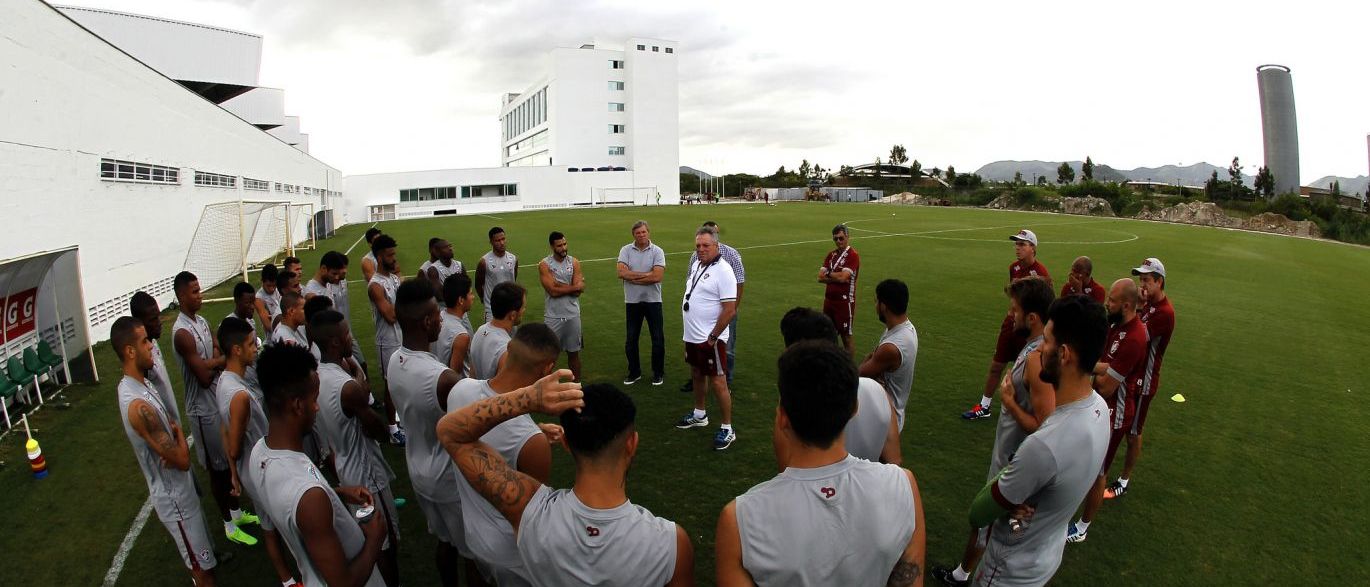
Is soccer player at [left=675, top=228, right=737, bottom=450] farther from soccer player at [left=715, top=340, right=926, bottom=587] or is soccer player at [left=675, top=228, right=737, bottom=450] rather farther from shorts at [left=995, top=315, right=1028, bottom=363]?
soccer player at [left=715, top=340, right=926, bottom=587]

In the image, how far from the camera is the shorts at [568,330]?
304 inches

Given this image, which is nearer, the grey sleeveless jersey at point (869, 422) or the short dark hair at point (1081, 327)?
the short dark hair at point (1081, 327)

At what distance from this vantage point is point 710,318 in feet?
21.0

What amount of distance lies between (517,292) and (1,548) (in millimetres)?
4211

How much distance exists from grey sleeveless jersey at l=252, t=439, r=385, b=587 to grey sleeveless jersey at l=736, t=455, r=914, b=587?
74.4 inches

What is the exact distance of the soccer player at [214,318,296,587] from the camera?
3.93 meters

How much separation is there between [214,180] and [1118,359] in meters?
23.1

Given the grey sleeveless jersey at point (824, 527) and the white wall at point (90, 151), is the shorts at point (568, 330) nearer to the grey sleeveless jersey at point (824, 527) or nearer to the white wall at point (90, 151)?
the grey sleeveless jersey at point (824, 527)

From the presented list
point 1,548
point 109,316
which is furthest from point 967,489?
point 109,316

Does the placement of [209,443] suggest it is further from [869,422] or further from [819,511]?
[819,511]

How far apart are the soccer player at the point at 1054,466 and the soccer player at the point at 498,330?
3.24 meters

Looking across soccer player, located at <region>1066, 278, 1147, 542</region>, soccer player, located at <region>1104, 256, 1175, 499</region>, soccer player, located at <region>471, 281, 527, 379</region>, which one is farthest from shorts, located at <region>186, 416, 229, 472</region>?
soccer player, located at <region>1104, 256, 1175, 499</region>

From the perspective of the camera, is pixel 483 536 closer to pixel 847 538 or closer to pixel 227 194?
pixel 847 538

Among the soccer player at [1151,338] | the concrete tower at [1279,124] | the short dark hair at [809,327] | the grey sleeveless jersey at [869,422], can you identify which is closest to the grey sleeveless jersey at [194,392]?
the short dark hair at [809,327]
